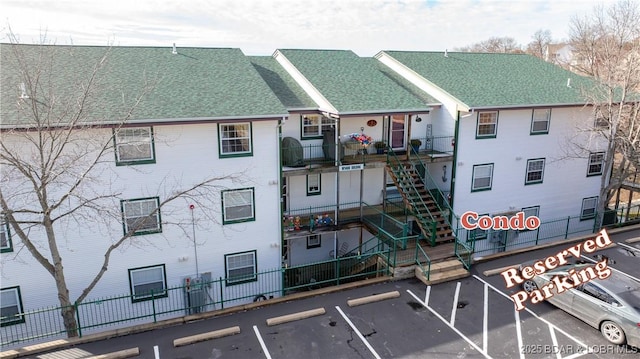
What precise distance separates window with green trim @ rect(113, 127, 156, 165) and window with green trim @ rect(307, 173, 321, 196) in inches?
286

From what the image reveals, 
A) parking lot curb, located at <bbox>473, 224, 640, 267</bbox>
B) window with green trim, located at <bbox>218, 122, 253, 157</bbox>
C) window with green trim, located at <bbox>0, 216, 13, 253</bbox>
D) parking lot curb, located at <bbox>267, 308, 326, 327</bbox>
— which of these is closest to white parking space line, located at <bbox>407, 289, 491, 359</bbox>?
parking lot curb, located at <bbox>267, 308, 326, 327</bbox>

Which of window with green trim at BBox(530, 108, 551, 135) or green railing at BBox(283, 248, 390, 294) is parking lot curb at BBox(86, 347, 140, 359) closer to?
green railing at BBox(283, 248, 390, 294)

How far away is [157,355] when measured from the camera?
1272cm

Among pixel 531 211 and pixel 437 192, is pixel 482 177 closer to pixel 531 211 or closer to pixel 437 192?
pixel 437 192

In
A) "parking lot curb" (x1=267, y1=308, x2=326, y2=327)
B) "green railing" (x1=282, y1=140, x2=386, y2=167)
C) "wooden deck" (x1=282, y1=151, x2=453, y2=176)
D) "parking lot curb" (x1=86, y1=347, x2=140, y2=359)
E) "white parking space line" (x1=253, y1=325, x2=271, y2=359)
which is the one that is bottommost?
"white parking space line" (x1=253, y1=325, x2=271, y2=359)

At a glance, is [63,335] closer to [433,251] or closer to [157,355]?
[157,355]

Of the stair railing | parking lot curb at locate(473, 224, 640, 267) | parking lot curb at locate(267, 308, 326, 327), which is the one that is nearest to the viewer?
parking lot curb at locate(267, 308, 326, 327)

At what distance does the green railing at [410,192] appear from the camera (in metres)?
19.4

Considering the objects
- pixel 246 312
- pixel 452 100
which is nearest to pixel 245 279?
pixel 246 312

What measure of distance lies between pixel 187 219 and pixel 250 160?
10.8 ft

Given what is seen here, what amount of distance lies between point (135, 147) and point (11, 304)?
6.89 meters

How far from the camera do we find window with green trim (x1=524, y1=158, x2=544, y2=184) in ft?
74.5

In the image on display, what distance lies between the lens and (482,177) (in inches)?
859

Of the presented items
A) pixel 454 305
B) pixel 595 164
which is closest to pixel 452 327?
pixel 454 305
